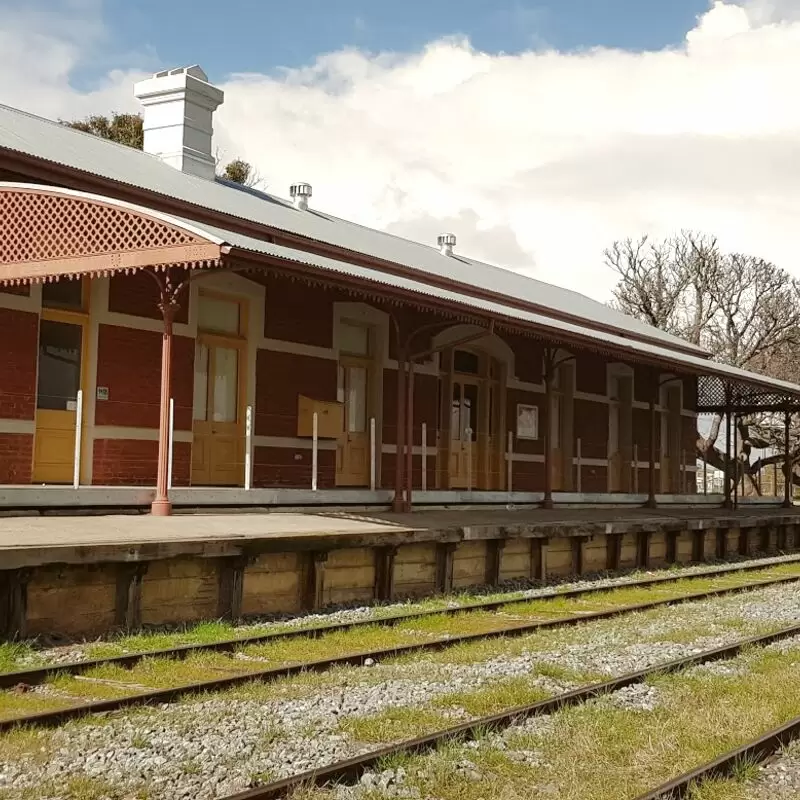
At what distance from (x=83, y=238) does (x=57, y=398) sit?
2.14 meters

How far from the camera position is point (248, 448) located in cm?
1382

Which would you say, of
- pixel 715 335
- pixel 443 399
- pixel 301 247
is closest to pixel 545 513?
pixel 443 399

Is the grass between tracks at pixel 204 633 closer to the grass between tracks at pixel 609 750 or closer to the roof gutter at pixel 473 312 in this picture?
the grass between tracks at pixel 609 750

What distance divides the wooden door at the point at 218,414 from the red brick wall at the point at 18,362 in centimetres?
243

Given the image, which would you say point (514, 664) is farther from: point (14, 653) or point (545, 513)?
point (545, 513)

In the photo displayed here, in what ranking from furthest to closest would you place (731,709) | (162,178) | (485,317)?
(162,178)
(485,317)
(731,709)

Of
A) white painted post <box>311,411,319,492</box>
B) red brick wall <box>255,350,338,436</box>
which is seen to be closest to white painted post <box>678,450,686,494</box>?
red brick wall <box>255,350,338,436</box>

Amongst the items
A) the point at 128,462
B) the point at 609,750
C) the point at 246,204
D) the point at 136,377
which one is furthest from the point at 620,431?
the point at 609,750

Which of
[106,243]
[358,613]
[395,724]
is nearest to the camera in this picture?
[395,724]

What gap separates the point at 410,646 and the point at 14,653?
289 centimetres

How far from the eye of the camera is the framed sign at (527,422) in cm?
2077

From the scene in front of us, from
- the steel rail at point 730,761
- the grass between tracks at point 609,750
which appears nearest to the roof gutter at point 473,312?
the grass between tracks at point 609,750

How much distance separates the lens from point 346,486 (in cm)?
1667

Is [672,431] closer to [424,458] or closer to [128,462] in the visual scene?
[424,458]
